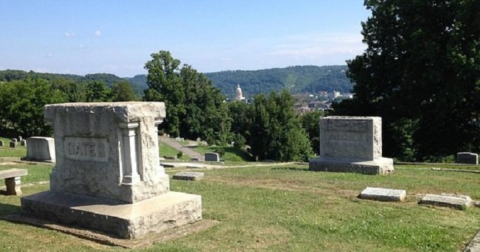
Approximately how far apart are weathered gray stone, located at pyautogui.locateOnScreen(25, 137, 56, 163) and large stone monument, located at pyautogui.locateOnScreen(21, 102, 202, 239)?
44.0 feet

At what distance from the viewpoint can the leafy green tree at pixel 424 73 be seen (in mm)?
22281

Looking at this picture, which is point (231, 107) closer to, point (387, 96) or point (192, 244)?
point (387, 96)

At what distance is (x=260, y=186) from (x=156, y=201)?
15.0ft

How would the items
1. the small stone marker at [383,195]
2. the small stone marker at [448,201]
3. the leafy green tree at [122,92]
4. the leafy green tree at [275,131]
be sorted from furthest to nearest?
the leafy green tree at [122,92] < the leafy green tree at [275,131] < the small stone marker at [383,195] < the small stone marker at [448,201]

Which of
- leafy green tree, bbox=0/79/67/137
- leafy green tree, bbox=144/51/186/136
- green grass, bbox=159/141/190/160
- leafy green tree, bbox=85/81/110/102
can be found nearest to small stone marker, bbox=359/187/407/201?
green grass, bbox=159/141/190/160

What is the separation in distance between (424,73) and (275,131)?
27226 millimetres

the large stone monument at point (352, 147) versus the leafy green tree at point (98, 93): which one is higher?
the leafy green tree at point (98, 93)

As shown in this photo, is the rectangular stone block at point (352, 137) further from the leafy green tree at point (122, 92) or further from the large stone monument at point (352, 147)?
the leafy green tree at point (122, 92)

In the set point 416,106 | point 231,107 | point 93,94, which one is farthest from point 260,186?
point 231,107

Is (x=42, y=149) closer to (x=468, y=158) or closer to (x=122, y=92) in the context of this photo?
Answer: (x=468, y=158)

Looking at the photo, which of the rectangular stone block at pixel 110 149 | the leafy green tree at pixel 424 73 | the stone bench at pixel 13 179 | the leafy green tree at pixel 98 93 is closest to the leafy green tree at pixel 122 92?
the leafy green tree at pixel 98 93

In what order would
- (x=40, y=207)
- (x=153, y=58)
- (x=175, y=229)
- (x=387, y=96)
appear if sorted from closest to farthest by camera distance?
(x=175, y=229)
(x=40, y=207)
(x=387, y=96)
(x=153, y=58)

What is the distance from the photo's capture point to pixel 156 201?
25.0 ft

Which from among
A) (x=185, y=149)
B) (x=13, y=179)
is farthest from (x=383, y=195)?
(x=185, y=149)
